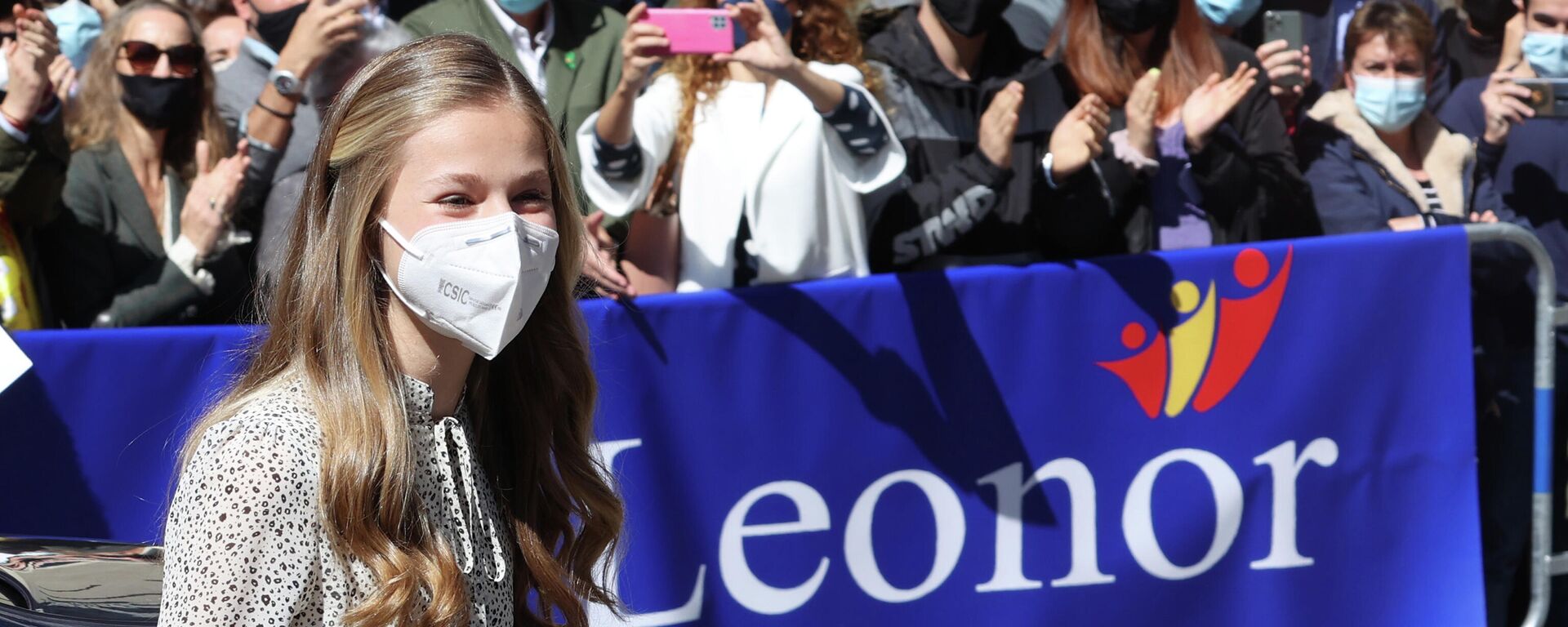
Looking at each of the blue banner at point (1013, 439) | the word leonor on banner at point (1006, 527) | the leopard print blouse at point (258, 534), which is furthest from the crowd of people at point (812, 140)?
the leopard print blouse at point (258, 534)

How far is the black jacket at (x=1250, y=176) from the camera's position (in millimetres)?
4902

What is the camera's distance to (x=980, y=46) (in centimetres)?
481

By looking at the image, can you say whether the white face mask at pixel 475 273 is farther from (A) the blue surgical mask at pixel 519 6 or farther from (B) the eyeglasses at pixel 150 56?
(B) the eyeglasses at pixel 150 56

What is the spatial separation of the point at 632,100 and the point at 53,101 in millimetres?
1584

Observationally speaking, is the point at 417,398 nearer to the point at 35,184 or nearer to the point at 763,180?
the point at 763,180

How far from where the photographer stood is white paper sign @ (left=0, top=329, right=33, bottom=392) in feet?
10.9

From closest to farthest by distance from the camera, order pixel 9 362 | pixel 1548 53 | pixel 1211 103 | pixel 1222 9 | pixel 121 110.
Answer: pixel 9 362, pixel 121 110, pixel 1211 103, pixel 1222 9, pixel 1548 53

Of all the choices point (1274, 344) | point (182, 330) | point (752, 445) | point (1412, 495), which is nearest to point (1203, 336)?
point (1274, 344)

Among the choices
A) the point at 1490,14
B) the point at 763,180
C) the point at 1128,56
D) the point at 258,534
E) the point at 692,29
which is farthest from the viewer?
the point at 1490,14

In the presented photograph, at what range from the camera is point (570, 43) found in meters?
4.67

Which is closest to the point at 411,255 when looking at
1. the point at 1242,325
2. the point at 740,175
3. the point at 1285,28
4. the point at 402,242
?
the point at 402,242

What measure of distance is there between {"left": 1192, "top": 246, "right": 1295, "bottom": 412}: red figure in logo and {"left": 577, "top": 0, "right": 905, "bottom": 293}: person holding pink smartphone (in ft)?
3.31

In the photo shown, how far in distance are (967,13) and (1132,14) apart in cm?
56

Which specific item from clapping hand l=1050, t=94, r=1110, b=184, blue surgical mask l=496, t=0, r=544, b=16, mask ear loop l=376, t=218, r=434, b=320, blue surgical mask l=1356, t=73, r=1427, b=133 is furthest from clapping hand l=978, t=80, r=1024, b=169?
mask ear loop l=376, t=218, r=434, b=320
